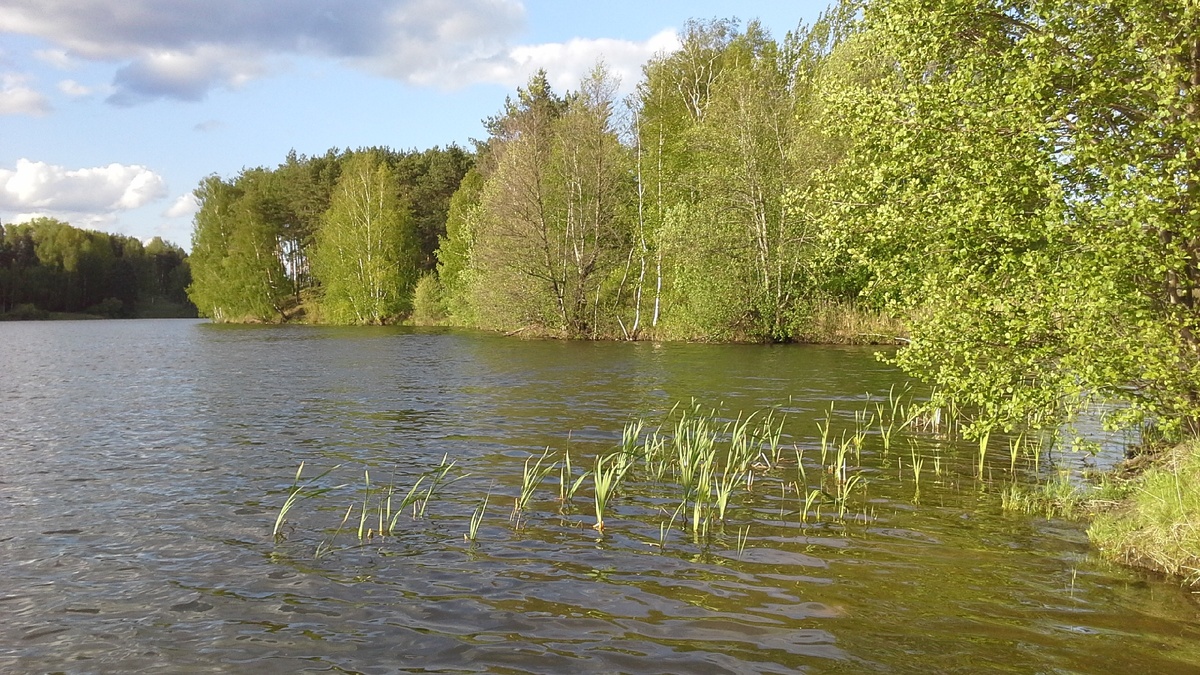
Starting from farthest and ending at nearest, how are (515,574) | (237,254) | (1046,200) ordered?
(237,254), (1046,200), (515,574)

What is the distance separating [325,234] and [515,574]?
79525 mm

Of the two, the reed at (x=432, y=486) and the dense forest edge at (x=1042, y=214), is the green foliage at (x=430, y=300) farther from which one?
the reed at (x=432, y=486)

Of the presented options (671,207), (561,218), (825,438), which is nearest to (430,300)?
(561,218)

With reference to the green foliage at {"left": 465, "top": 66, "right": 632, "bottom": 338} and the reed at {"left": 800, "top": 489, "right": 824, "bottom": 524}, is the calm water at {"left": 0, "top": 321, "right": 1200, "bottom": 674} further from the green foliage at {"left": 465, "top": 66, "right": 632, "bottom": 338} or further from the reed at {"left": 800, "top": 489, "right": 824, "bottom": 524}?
the green foliage at {"left": 465, "top": 66, "right": 632, "bottom": 338}

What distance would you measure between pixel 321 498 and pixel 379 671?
6059mm

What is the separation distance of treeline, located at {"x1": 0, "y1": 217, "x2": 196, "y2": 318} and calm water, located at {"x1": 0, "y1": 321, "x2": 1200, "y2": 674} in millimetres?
117645

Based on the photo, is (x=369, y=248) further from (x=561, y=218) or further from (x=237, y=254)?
(x=561, y=218)

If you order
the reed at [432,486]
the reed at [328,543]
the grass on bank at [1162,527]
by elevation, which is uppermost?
the grass on bank at [1162,527]

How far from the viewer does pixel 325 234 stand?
270ft

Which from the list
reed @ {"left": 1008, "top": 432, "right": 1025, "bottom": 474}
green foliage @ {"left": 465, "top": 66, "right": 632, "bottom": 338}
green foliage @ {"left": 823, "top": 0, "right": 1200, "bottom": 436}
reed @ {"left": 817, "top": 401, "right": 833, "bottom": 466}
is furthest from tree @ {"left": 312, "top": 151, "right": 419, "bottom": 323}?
green foliage @ {"left": 823, "top": 0, "right": 1200, "bottom": 436}

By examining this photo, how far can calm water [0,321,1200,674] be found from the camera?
6.67 metres

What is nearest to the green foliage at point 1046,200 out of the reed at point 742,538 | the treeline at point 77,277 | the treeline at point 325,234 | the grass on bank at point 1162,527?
the grass on bank at point 1162,527

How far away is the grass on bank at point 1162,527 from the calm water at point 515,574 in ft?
1.08

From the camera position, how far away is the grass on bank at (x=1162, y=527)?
8250mm
